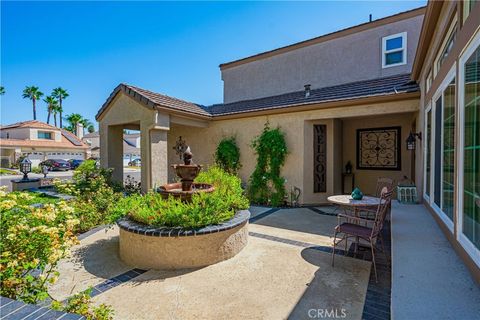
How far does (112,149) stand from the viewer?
11.6 meters

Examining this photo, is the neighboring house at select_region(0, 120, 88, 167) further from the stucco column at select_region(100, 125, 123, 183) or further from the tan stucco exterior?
the tan stucco exterior

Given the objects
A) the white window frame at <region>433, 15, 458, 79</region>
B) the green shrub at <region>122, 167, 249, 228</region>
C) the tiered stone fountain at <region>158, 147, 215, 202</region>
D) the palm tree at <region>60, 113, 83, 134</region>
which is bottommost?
the green shrub at <region>122, 167, 249, 228</region>

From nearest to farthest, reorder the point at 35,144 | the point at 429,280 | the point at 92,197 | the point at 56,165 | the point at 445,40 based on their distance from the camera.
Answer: the point at 429,280
the point at 445,40
the point at 92,197
the point at 56,165
the point at 35,144

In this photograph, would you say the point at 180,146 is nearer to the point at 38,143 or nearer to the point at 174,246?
the point at 174,246

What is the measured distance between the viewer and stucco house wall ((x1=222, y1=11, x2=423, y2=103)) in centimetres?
1108

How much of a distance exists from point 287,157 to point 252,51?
809 cm

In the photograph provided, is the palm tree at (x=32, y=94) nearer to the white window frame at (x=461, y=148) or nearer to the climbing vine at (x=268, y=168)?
the climbing vine at (x=268, y=168)

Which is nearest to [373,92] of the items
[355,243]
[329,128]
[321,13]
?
[329,128]

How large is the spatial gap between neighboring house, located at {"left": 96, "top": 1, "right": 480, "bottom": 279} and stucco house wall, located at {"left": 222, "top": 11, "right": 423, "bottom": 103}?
0.16 feet

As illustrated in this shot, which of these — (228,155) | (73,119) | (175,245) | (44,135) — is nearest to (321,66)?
(228,155)

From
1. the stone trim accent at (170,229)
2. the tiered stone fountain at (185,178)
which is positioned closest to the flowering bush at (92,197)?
the stone trim accent at (170,229)

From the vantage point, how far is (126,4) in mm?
7988

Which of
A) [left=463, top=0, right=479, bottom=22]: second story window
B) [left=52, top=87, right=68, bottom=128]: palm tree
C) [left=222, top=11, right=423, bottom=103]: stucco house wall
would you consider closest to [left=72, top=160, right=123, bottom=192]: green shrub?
A: [left=222, top=11, right=423, bottom=103]: stucco house wall

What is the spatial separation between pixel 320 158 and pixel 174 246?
7451 mm
